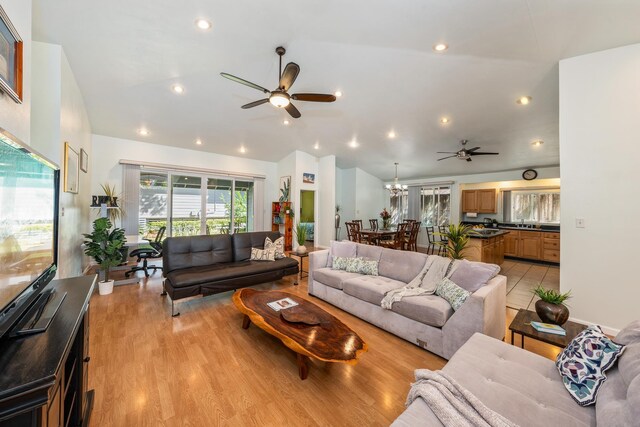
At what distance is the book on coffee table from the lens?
1.89 meters

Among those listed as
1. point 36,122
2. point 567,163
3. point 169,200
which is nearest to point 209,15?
point 36,122

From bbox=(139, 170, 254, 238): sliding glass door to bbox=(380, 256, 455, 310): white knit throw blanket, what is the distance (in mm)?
5580

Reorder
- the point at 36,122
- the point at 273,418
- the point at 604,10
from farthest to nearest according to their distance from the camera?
the point at 36,122 → the point at 604,10 → the point at 273,418

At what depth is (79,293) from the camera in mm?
1479

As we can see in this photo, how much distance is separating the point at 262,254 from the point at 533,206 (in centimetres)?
738

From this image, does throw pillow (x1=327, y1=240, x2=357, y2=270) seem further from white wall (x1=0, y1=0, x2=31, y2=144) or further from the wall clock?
the wall clock

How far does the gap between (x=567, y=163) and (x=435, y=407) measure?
336 cm

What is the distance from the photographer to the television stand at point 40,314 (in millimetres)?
998

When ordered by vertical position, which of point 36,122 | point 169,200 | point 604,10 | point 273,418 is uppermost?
point 604,10

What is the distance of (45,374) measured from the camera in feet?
2.43

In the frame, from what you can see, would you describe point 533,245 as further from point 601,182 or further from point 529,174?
point 601,182

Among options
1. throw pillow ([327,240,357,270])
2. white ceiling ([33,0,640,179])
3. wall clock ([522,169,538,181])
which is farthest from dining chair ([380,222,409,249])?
wall clock ([522,169,538,181])

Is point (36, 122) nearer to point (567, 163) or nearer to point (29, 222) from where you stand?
point (29, 222)

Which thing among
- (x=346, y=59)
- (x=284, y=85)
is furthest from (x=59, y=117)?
(x=346, y=59)
